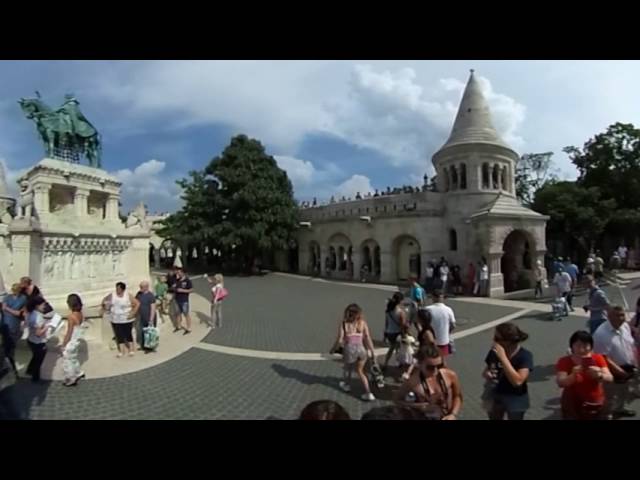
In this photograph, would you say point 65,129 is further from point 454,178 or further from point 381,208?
point 454,178

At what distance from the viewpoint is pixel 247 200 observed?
1755cm

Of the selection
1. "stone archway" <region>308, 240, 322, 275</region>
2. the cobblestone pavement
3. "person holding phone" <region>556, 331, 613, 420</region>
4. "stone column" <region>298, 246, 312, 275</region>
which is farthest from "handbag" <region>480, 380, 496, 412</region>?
"stone column" <region>298, 246, 312, 275</region>

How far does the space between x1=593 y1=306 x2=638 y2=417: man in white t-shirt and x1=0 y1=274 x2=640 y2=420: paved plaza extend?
18.8 inches

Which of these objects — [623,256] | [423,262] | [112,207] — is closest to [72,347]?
[112,207]

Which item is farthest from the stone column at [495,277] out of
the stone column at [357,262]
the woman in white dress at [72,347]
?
the woman in white dress at [72,347]

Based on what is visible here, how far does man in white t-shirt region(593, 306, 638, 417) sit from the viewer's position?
10.4ft

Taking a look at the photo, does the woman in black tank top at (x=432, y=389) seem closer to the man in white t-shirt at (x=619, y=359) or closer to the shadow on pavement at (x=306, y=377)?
the shadow on pavement at (x=306, y=377)

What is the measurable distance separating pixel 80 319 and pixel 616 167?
94.7 feet

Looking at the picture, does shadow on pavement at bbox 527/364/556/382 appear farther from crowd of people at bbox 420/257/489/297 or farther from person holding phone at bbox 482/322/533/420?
crowd of people at bbox 420/257/489/297

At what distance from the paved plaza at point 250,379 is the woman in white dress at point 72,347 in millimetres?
125

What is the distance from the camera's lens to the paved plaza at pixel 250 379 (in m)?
3.52

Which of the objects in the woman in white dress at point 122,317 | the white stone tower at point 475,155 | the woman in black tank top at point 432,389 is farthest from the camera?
the white stone tower at point 475,155
